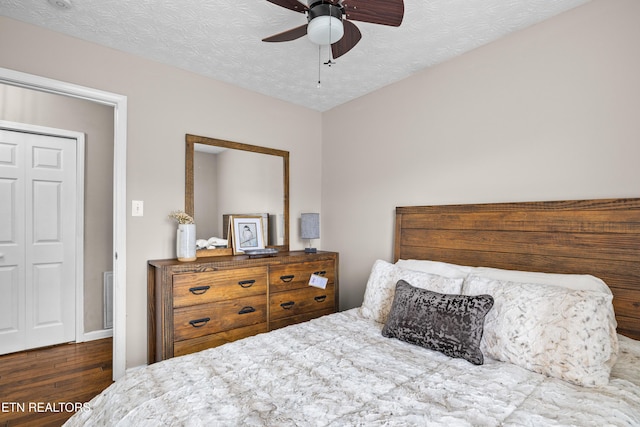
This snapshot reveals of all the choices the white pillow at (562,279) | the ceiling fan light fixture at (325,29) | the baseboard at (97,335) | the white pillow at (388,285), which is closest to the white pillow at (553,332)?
the white pillow at (562,279)

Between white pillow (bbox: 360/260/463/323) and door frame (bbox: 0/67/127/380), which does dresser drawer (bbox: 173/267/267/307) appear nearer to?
door frame (bbox: 0/67/127/380)

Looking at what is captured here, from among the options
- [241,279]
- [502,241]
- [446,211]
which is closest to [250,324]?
[241,279]

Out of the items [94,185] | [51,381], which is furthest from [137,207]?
[51,381]

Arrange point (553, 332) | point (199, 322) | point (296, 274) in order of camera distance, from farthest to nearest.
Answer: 1. point (296, 274)
2. point (199, 322)
3. point (553, 332)

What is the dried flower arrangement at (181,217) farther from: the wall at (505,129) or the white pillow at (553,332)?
the white pillow at (553,332)

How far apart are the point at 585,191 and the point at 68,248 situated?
4.44m

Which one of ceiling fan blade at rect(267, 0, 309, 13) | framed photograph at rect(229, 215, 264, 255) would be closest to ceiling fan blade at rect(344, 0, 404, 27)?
ceiling fan blade at rect(267, 0, 309, 13)

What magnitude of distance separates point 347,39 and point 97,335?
3769 millimetres

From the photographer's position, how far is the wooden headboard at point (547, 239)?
166 cm

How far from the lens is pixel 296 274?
2867 mm

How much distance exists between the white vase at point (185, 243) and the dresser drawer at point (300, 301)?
77 centimetres

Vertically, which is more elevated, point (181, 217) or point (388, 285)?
point (181, 217)

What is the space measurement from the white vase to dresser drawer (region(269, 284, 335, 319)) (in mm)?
766

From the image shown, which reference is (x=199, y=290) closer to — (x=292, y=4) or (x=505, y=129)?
(x=292, y=4)
